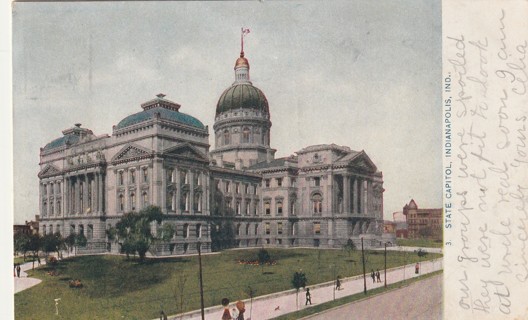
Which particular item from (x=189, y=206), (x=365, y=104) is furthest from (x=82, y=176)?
(x=365, y=104)

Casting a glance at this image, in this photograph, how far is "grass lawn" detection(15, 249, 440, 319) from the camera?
1051cm

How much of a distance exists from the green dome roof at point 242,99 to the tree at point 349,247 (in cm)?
408

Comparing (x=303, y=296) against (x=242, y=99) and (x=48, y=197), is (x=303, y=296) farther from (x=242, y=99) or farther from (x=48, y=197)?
(x=48, y=197)

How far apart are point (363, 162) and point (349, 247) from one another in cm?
242

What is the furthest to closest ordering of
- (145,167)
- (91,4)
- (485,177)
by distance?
(145,167)
(91,4)
(485,177)

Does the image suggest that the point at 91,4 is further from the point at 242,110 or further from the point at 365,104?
the point at 365,104

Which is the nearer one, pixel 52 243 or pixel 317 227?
pixel 52 243

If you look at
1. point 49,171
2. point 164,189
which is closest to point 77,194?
point 49,171

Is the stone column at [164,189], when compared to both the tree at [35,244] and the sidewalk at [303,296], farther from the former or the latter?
the tree at [35,244]

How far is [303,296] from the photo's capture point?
427 inches

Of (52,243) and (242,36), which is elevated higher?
(242,36)

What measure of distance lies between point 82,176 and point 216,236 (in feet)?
13.0

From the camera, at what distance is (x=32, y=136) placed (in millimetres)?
11148

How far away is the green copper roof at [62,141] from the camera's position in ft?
36.9
